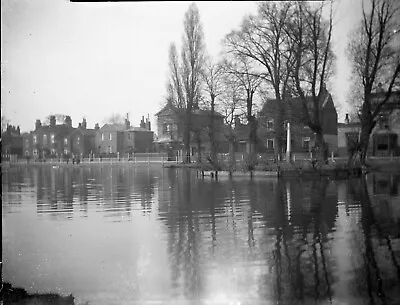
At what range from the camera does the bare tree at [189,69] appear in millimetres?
2148

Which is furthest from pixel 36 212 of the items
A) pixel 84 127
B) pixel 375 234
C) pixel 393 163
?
pixel 393 163

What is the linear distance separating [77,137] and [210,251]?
158 cm

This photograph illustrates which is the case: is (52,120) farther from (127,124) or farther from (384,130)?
(384,130)

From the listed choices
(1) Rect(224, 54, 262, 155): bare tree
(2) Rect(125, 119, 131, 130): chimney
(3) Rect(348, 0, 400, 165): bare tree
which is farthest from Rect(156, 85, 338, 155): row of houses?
(3) Rect(348, 0, 400, 165): bare tree

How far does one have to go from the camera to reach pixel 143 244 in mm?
2484

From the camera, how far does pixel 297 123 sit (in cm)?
560

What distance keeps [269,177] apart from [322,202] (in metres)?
3.66

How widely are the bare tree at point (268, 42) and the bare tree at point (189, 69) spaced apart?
8.7 inches

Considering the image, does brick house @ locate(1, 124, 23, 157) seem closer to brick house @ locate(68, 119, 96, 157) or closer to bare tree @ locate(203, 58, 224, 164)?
brick house @ locate(68, 119, 96, 157)

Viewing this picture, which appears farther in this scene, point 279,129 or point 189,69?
point 279,129

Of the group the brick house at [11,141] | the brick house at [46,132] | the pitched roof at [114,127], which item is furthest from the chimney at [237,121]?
the brick house at [11,141]

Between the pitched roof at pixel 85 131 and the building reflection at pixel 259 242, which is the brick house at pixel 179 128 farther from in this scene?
the building reflection at pixel 259 242

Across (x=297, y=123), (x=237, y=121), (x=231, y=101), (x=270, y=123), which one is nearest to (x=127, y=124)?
(x=231, y=101)

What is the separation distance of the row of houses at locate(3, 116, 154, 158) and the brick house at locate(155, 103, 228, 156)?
0.12 m
